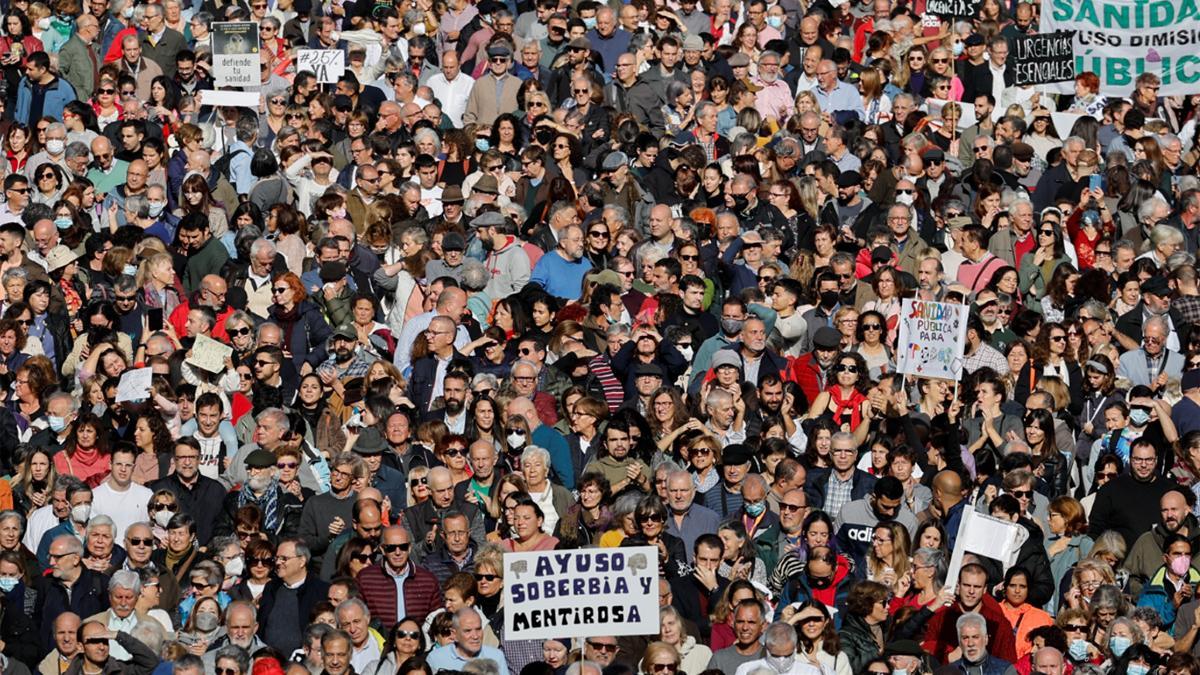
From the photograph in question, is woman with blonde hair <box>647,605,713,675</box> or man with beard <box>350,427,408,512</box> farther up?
man with beard <box>350,427,408,512</box>

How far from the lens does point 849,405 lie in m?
22.3

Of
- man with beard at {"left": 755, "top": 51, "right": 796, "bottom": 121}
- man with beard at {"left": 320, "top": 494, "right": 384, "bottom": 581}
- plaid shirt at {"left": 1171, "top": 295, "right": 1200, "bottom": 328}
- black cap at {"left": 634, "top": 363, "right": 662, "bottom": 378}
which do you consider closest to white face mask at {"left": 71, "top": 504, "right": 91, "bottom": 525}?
man with beard at {"left": 320, "top": 494, "right": 384, "bottom": 581}

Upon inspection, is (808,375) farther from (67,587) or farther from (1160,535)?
(67,587)

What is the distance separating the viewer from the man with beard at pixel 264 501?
2070cm

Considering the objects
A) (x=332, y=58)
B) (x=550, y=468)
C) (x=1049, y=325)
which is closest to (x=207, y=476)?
(x=550, y=468)

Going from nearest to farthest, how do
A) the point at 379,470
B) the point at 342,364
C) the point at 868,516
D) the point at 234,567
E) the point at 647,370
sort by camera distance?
the point at 234,567 → the point at 868,516 → the point at 379,470 → the point at 647,370 → the point at 342,364

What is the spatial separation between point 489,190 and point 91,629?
7.43 m

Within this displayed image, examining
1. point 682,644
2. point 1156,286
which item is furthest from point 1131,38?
point 682,644

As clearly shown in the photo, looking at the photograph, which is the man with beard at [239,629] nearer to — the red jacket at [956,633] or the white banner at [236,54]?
the red jacket at [956,633]

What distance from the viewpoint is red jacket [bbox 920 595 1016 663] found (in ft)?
63.1

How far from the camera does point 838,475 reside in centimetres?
2114

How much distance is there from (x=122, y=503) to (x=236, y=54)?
7.54m

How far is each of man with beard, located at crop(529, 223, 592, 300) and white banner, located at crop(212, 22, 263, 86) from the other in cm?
435

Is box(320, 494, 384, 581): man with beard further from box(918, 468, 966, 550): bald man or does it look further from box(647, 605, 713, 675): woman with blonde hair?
box(918, 468, 966, 550): bald man
